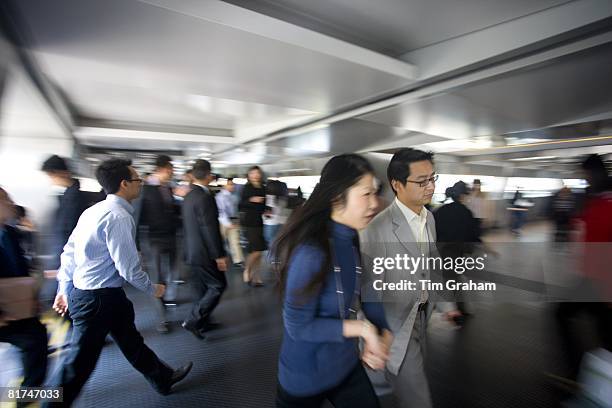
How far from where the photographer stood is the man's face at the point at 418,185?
5.09ft

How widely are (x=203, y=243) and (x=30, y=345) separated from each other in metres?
1.37

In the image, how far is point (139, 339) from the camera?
1.90 m

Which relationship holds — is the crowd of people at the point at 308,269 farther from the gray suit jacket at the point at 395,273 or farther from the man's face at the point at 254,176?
the man's face at the point at 254,176

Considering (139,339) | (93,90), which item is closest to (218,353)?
(139,339)

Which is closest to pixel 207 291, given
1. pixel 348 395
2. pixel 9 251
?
pixel 9 251

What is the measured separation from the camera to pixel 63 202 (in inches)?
94.8

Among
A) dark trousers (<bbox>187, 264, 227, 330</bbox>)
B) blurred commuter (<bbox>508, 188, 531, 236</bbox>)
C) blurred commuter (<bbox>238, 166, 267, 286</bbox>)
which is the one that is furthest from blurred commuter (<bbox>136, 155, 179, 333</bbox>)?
blurred commuter (<bbox>508, 188, 531, 236</bbox>)

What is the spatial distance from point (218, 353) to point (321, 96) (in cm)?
372

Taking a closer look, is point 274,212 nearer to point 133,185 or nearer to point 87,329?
point 133,185

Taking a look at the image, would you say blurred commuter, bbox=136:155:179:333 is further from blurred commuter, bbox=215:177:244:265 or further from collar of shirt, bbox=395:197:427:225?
collar of shirt, bbox=395:197:427:225

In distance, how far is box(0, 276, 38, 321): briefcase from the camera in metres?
1.50

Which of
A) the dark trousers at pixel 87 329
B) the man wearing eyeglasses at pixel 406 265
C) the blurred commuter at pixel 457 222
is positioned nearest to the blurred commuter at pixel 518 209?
the blurred commuter at pixel 457 222

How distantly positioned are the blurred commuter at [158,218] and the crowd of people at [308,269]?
0.03 metres

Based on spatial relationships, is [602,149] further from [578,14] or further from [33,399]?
[33,399]
